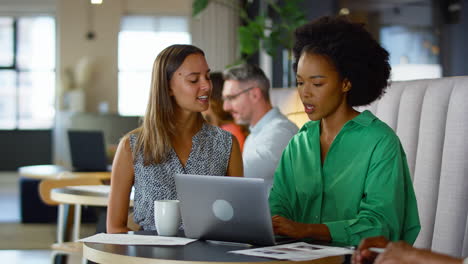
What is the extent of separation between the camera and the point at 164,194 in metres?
2.29

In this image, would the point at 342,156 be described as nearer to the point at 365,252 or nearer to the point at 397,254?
the point at 365,252

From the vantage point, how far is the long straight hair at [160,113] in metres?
2.27

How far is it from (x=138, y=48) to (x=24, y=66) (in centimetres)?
222

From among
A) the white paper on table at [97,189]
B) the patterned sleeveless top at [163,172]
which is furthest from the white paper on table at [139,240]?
the white paper on table at [97,189]

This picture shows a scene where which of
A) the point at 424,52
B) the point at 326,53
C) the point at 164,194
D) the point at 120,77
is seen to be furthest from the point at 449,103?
the point at 120,77

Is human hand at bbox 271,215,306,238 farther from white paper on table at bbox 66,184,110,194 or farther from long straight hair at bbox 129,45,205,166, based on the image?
white paper on table at bbox 66,184,110,194

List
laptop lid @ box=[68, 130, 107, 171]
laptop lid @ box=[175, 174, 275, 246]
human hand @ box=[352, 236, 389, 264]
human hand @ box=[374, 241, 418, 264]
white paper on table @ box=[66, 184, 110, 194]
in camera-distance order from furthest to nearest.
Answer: laptop lid @ box=[68, 130, 107, 171] → white paper on table @ box=[66, 184, 110, 194] → laptop lid @ box=[175, 174, 275, 246] → human hand @ box=[352, 236, 389, 264] → human hand @ box=[374, 241, 418, 264]

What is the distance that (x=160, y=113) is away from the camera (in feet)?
7.60

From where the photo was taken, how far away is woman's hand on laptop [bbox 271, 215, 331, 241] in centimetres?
184

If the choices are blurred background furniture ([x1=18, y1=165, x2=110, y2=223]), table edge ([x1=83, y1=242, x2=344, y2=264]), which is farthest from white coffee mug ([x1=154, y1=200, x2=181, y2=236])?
blurred background furniture ([x1=18, y1=165, x2=110, y2=223])

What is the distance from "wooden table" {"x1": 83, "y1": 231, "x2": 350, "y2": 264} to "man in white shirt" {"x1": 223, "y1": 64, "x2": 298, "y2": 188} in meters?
1.77

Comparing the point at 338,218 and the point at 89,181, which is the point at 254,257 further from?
the point at 89,181

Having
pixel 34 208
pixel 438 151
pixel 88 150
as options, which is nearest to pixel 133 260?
pixel 438 151

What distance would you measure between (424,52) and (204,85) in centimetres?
445
